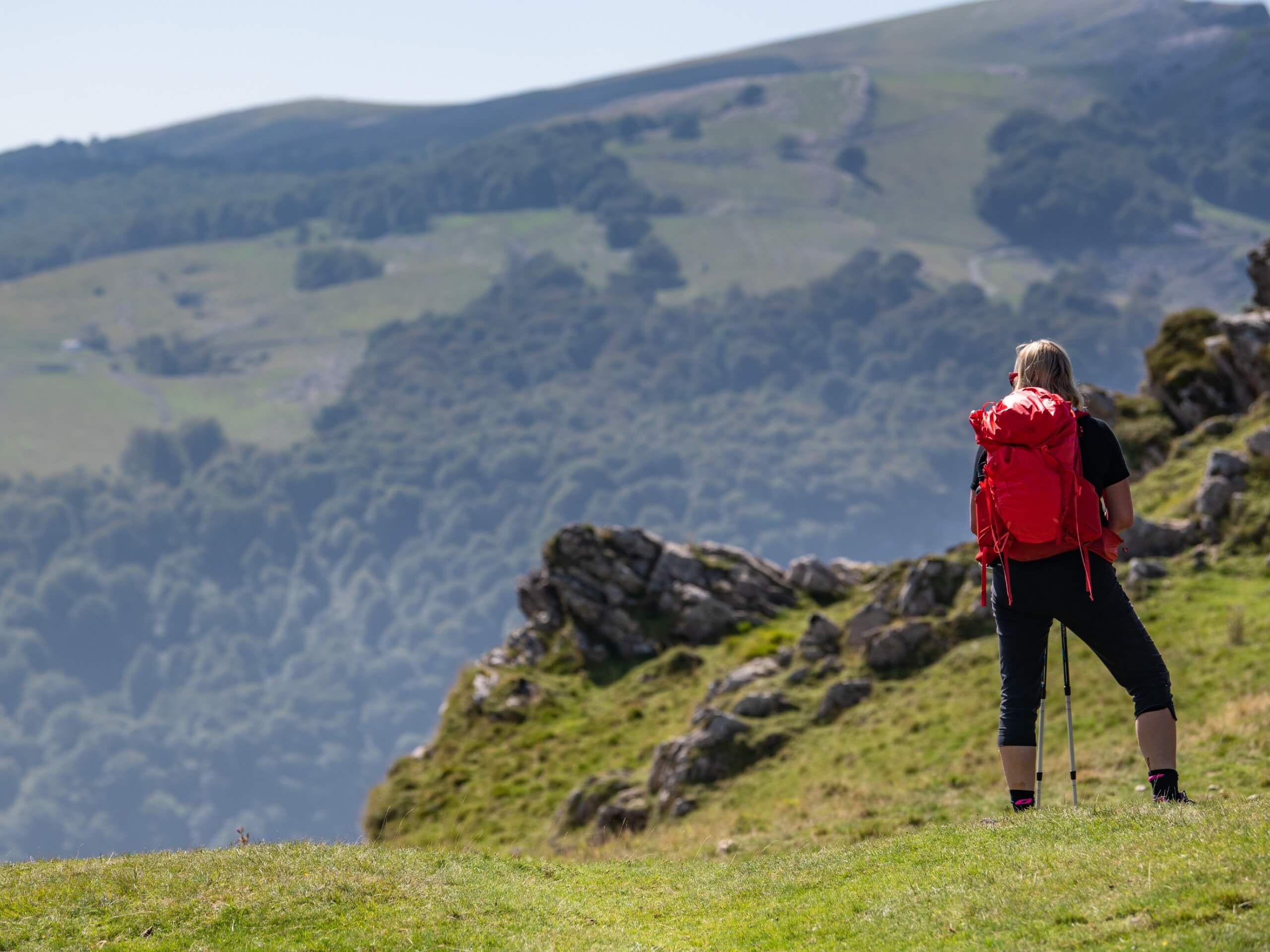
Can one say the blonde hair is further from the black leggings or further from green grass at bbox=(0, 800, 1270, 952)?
green grass at bbox=(0, 800, 1270, 952)

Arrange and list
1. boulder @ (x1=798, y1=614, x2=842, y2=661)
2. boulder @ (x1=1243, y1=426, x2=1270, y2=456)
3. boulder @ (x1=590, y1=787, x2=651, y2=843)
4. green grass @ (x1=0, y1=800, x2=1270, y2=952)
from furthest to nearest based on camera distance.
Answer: boulder @ (x1=798, y1=614, x2=842, y2=661), boulder @ (x1=1243, y1=426, x2=1270, y2=456), boulder @ (x1=590, y1=787, x2=651, y2=843), green grass @ (x1=0, y1=800, x2=1270, y2=952)

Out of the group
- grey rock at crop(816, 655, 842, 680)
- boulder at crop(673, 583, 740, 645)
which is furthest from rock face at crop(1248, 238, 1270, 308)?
grey rock at crop(816, 655, 842, 680)

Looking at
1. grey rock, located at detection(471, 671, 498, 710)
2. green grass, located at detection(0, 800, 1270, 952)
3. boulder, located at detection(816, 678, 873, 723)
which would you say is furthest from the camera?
grey rock, located at detection(471, 671, 498, 710)

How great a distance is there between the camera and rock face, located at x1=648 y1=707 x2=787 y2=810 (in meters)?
31.0

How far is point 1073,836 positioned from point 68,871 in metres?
9.22

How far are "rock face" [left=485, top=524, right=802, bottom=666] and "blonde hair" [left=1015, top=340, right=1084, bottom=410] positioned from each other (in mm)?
30395

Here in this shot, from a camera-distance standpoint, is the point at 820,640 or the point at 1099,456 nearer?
the point at 1099,456

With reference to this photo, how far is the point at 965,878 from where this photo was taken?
11164 mm

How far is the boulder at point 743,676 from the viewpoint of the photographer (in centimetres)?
3603

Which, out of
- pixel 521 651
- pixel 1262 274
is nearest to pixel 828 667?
pixel 521 651

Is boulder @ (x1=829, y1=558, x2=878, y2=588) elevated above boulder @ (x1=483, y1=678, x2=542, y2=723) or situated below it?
above

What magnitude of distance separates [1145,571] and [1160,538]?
1810 millimetres

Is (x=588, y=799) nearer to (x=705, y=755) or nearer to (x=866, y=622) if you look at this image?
(x=705, y=755)

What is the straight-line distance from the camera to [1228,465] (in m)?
34.1
